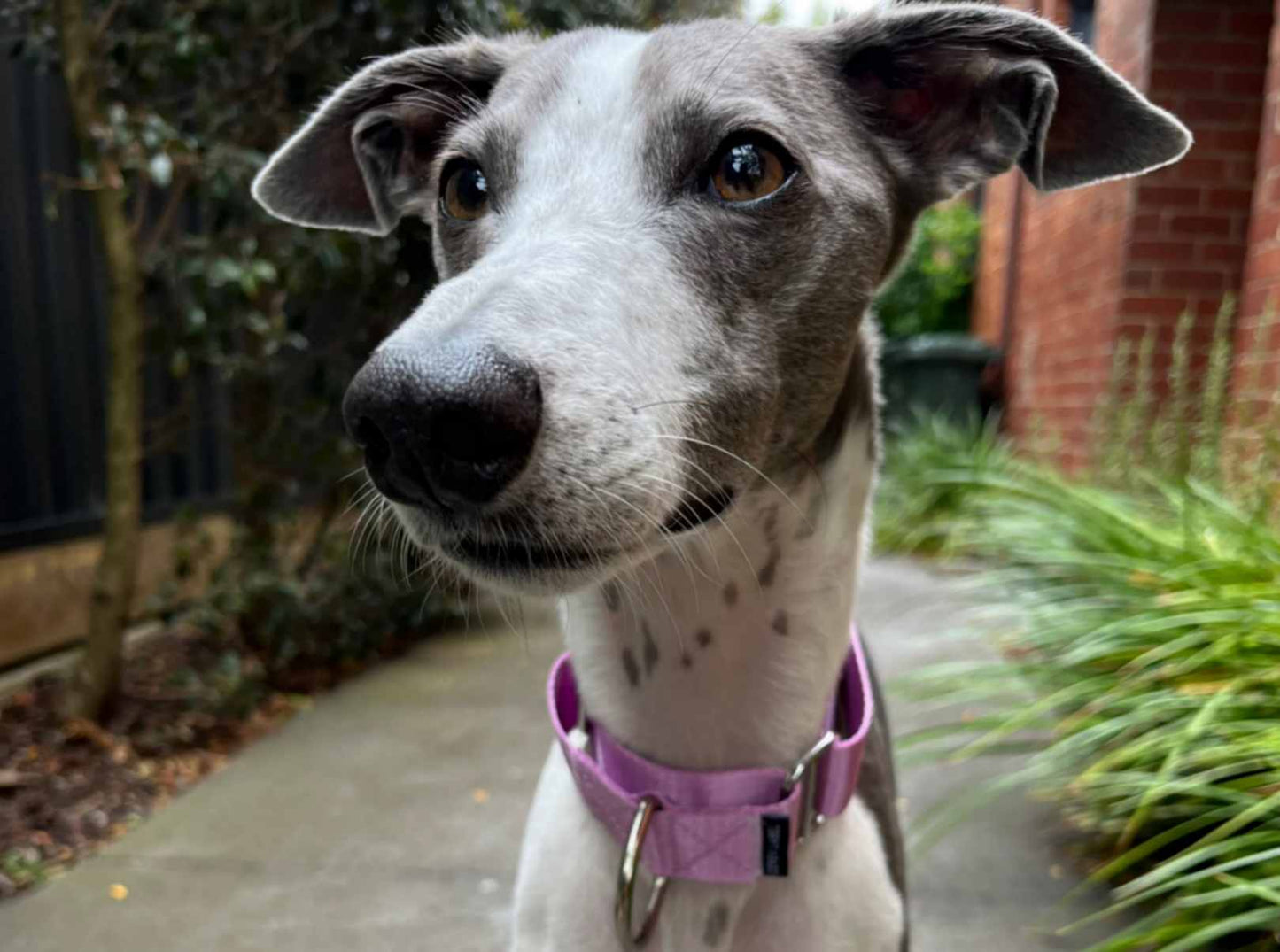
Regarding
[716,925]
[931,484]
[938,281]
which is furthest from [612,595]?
[938,281]

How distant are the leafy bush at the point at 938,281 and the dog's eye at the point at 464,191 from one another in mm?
7835

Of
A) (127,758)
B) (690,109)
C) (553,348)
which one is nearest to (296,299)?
(127,758)

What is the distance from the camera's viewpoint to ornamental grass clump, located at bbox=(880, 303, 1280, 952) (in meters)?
1.85

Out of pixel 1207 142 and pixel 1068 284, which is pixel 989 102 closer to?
pixel 1207 142

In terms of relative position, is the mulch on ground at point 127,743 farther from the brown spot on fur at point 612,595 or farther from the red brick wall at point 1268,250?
the red brick wall at point 1268,250

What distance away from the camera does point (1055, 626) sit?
2.83 m

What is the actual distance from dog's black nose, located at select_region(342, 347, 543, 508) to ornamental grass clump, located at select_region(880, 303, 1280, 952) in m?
1.41

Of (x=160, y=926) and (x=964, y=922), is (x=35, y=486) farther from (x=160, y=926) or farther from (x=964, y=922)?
(x=964, y=922)

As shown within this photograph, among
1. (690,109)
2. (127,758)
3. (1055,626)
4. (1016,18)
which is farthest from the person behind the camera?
(127,758)

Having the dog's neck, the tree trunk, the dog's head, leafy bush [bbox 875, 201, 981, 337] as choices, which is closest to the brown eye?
the dog's head

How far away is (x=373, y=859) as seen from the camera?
8.41ft

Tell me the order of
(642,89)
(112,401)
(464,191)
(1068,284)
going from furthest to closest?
(1068,284), (112,401), (464,191), (642,89)

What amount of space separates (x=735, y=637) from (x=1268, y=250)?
9.92ft

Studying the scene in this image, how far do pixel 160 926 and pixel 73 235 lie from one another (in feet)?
9.48
